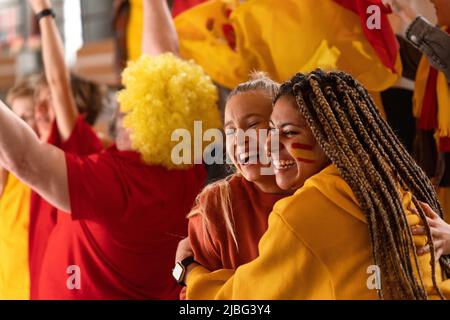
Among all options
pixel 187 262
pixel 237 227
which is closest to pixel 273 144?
pixel 237 227

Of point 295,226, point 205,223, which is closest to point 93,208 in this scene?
point 205,223

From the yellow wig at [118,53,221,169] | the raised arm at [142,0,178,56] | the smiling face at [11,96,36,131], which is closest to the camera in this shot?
the yellow wig at [118,53,221,169]

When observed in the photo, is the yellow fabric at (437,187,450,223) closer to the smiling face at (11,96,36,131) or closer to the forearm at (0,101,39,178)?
the forearm at (0,101,39,178)

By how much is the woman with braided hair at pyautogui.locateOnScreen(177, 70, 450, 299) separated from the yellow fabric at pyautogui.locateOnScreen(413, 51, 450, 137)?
23 cm

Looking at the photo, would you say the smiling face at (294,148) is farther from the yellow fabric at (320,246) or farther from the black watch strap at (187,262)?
the black watch strap at (187,262)

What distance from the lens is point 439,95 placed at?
4.44ft

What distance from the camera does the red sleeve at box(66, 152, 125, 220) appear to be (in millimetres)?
1476

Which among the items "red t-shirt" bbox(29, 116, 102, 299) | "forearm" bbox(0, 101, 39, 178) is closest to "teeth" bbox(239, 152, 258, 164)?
"forearm" bbox(0, 101, 39, 178)

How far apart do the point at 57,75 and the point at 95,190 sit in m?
0.38

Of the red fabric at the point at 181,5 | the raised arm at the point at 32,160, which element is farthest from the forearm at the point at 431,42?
the raised arm at the point at 32,160

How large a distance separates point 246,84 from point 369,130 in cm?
26

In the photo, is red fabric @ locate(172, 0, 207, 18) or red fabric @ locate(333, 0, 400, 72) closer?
red fabric @ locate(333, 0, 400, 72)

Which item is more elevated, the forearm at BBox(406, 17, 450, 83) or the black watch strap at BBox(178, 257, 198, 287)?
the forearm at BBox(406, 17, 450, 83)

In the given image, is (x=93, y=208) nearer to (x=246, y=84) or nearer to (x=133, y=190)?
(x=133, y=190)
